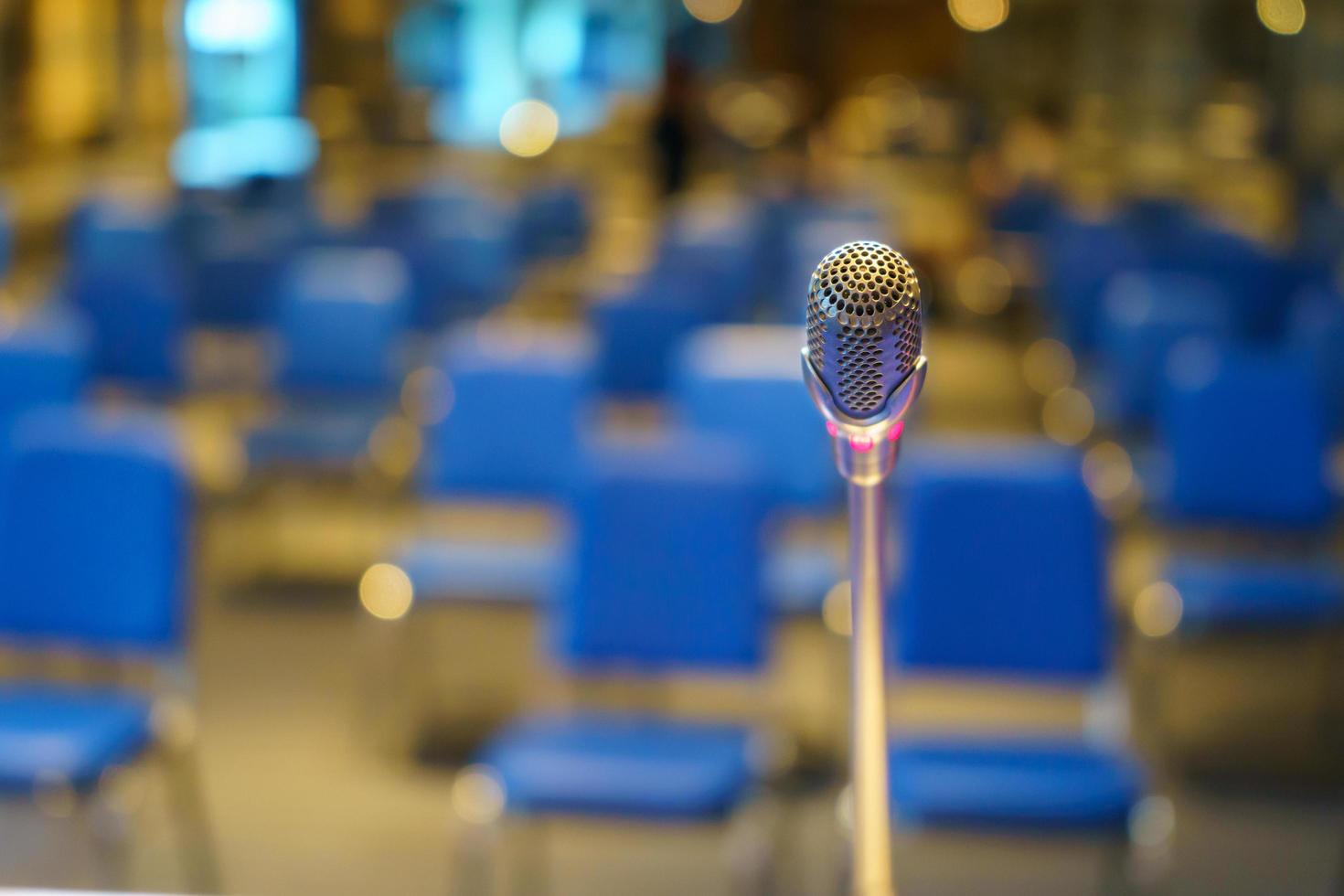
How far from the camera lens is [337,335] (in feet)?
20.0

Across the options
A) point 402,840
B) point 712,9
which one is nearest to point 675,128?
point 712,9

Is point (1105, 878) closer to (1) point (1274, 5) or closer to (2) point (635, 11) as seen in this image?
(1) point (1274, 5)

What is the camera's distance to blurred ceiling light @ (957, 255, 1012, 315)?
12891mm

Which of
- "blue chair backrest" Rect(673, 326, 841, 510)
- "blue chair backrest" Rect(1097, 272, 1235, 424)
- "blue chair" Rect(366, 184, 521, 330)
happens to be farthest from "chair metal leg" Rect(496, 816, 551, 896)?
"blue chair" Rect(366, 184, 521, 330)

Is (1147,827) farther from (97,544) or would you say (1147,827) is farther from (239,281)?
(239,281)

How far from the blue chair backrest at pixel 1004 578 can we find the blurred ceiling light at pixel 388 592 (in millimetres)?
1540

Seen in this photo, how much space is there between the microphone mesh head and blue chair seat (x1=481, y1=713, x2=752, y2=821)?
89.0 inches

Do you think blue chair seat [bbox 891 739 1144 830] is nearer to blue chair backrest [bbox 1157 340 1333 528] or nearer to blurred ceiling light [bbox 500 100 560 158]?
blue chair backrest [bbox 1157 340 1333 528]

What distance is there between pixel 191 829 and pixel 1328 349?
155 inches

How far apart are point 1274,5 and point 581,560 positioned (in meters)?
8.23

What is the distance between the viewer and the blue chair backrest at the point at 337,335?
604 centimetres

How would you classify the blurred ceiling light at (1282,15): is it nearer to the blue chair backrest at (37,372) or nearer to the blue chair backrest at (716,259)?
the blue chair backrest at (716,259)

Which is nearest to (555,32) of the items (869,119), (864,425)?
(869,119)

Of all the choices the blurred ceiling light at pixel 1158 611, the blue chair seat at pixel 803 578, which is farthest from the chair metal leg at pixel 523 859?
the blurred ceiling light at pixel 1158 611
